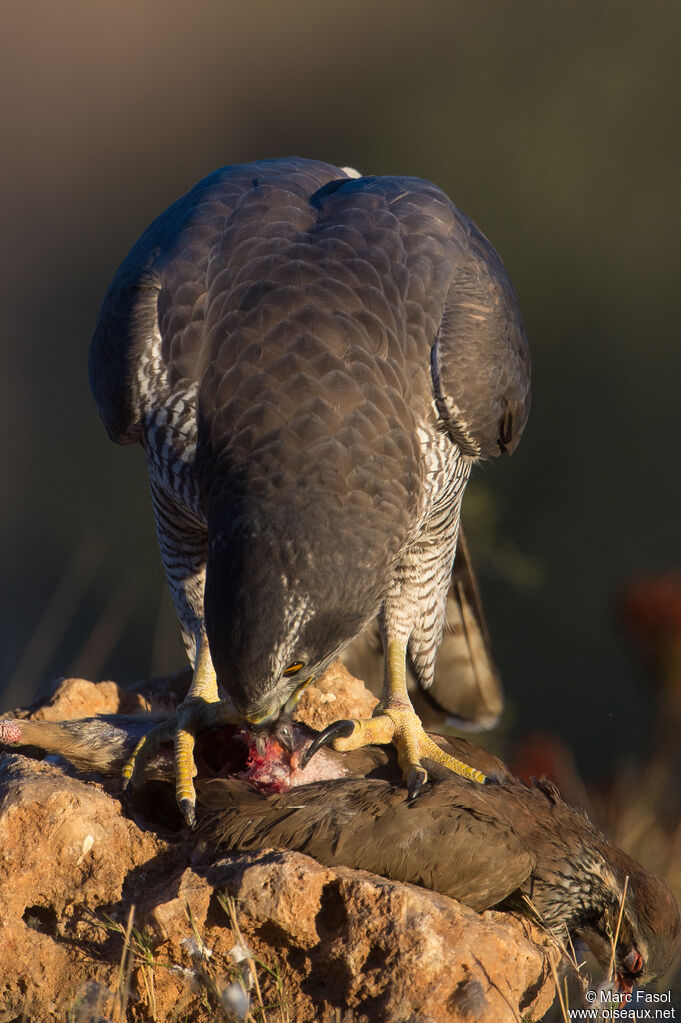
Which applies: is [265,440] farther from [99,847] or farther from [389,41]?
[389,41]

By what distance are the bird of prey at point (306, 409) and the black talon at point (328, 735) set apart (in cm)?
1

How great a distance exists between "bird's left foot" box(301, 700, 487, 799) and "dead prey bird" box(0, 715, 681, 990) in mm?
39

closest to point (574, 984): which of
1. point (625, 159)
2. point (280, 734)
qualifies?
point (280, 734)

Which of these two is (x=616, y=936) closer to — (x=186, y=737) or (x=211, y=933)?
(x=211, y=933)

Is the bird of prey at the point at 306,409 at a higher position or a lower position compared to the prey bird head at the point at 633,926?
higher

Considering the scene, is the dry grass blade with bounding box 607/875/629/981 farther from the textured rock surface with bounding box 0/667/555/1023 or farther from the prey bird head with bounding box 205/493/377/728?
the prey bird head with bounding box 205/493/377/728

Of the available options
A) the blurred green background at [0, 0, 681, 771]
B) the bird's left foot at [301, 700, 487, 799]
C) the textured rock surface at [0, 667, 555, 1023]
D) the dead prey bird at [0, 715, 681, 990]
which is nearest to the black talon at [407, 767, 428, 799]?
the dead prey bird at [0, 715, 681, 990]

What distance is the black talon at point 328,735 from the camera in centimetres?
328

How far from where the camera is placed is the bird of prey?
2.96 metres

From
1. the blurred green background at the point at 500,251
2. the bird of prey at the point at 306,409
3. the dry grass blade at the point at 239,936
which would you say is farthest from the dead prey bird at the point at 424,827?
the blurred green background at the point at 500,251

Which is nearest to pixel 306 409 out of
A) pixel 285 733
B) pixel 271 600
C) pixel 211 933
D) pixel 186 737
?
pixel 271 600

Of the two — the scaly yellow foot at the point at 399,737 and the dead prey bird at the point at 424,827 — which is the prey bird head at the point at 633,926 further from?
the scaly yellow foot at the point at 399,737

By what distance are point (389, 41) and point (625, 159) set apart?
4.17 m

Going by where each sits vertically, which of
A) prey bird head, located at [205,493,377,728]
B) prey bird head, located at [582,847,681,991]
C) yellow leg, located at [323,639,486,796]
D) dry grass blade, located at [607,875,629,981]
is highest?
prey bird head, located at [205,493,377,728]
